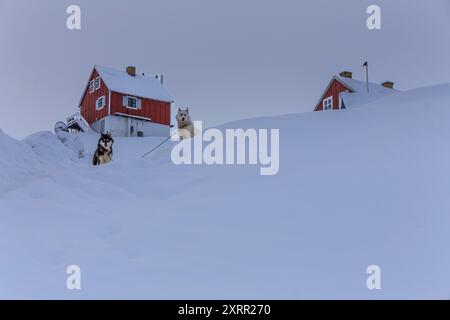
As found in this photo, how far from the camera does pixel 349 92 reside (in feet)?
33.7

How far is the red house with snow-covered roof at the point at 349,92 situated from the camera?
9.97m

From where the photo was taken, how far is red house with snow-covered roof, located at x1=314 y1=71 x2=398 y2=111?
9969 millimetres

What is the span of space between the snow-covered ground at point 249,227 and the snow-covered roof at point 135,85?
→ 803 centimetres

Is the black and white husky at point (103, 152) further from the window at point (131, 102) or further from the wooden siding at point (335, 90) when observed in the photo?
the wooden siding at point (335, 90)

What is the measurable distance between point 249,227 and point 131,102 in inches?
358

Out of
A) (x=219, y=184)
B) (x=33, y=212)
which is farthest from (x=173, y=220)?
(x=33, y=212)

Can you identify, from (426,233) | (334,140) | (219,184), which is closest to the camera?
(426,233)

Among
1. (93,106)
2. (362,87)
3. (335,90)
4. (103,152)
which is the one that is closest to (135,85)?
(93,106)

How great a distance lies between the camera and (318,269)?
171cm

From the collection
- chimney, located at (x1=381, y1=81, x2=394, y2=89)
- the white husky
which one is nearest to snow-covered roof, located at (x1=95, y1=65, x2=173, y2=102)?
the white husky

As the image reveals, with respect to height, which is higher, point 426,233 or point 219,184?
point 219,184
